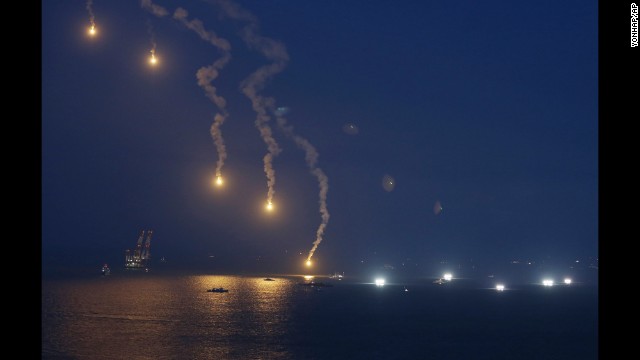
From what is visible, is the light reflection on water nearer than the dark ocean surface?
Yes

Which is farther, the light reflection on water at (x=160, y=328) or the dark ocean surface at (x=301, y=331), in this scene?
the dark ocean surface at (x=301, y=331)

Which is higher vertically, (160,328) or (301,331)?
(160,328)

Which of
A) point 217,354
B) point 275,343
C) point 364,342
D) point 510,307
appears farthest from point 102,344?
point 510,307

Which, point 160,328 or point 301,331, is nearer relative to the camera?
point 160,328
